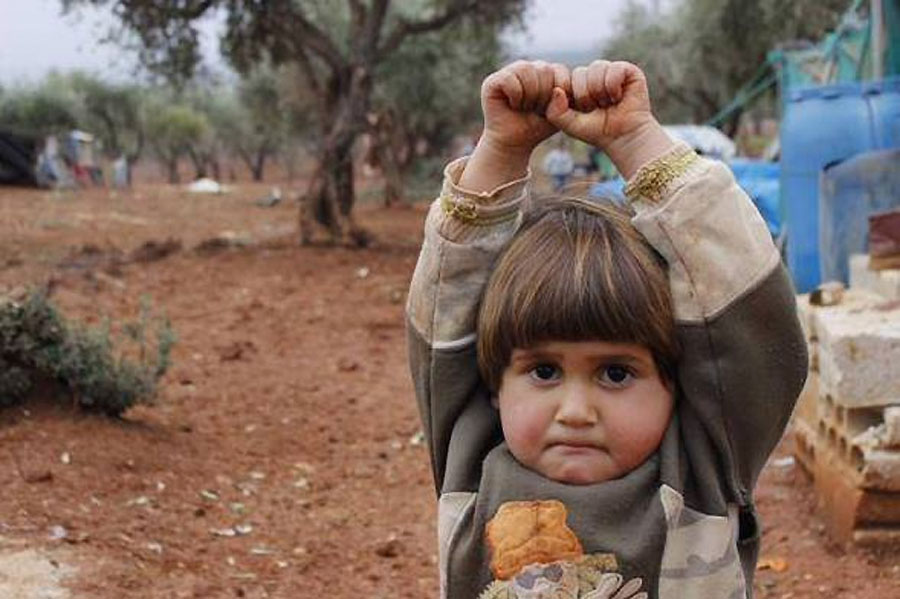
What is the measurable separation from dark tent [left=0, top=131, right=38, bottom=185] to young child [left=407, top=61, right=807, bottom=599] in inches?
1263

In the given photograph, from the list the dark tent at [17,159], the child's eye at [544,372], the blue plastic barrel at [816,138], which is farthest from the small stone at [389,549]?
the dark tent at [17,159]

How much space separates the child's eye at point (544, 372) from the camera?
5.62ft

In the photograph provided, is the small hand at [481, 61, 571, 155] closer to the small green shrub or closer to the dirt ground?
the dirt ground

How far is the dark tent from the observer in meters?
31.8

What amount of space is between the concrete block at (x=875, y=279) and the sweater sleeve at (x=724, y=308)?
2.84 m

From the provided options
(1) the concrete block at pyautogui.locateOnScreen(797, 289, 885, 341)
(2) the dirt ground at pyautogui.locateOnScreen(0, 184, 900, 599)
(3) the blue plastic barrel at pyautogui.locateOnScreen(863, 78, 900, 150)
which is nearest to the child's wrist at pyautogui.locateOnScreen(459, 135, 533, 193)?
(2) the dirt ground at pyautogui.locateOnScreen(0, 184, 900, 599)

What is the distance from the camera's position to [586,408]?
5.45 ft

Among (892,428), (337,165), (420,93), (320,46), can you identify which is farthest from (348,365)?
(420,93)

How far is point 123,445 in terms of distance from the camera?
17.2 feet

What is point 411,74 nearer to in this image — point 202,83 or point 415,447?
point 202,83

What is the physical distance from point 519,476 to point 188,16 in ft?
46.9

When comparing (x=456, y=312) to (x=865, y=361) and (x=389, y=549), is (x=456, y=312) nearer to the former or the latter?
(x=865, y=361)

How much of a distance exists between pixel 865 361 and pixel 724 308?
2303mm

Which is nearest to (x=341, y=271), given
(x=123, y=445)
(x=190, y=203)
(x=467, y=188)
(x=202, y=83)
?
(x=202, y=83)
